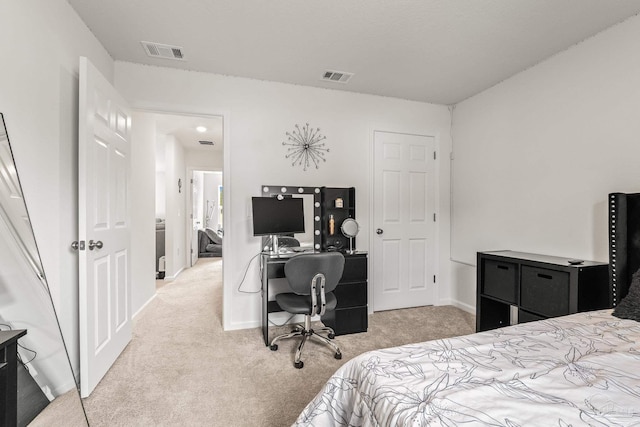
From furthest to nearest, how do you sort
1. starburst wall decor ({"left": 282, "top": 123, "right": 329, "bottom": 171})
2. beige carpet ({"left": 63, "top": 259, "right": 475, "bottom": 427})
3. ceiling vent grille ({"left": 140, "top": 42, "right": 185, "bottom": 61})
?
starburst wall decor ({"left": 282, "top": 123, "right": 329, "bottom": 171}) < ceiling vent grille ({"left": 140, "top": 42, "right": 185, "bottom": 61}) < beige carpet ({"left": 63, "top": 259, "right": 475, "bottom": 427})

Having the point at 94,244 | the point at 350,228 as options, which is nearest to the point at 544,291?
the point at 350,228

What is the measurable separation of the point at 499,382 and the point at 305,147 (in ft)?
8.98

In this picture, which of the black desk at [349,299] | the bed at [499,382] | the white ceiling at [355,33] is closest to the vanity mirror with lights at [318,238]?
the black desk at [349,299]

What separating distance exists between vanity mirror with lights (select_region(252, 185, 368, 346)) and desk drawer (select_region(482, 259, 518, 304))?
3.65 ft

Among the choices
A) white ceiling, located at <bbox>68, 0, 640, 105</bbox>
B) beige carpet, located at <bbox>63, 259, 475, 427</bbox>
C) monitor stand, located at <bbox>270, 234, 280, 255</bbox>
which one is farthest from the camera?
monitor stand, located at <bbox>270, 234, 280, 255</bbox>

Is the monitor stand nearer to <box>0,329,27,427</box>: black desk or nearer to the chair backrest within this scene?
the chair backrest

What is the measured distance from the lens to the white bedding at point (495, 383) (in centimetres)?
74

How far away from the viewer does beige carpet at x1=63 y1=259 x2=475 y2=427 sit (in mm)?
1744

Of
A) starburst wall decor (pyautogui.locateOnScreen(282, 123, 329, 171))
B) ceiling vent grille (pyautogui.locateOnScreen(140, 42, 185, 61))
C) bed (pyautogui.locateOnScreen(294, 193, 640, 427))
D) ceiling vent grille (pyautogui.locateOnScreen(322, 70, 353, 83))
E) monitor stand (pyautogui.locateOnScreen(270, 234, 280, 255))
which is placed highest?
ceiling vent grille (pyautogui.locateOnScreen(322, 70, 353, 83))

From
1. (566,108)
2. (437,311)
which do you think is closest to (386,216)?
(437,311)

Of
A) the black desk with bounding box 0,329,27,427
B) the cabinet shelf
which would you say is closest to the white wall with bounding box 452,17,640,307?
the cabinet shelf

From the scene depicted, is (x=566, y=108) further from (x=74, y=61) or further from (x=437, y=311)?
(x=74, y=61)

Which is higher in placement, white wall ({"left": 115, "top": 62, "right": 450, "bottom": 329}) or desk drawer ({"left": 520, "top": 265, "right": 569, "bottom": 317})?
white wall ({"left": 115, "top": 62, "right": 450, "bottom": 329})

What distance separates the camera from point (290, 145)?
10.4ft
